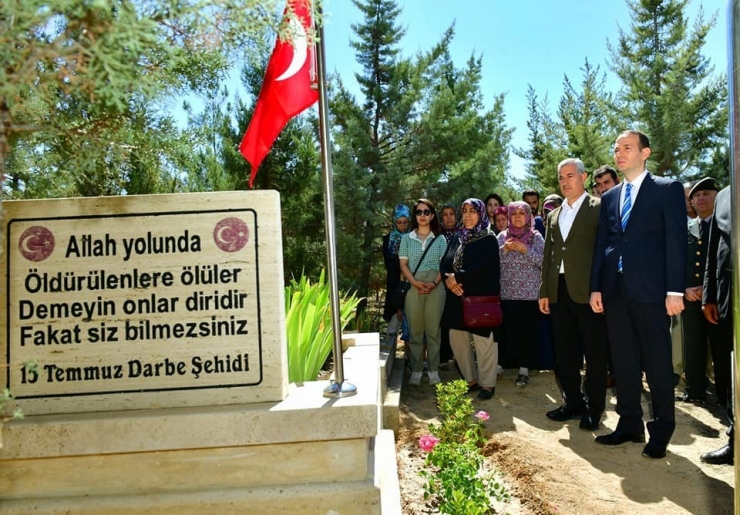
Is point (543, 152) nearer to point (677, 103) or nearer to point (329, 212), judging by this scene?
point (677, 103)

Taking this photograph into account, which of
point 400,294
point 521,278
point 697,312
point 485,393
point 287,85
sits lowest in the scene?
point 485,393

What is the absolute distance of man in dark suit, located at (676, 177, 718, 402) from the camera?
4.86m

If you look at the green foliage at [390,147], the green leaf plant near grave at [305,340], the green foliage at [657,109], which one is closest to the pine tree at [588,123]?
the green foliage at [657,109]

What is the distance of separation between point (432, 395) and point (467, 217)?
1690 millimetres

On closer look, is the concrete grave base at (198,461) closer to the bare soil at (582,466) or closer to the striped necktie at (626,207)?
the bare soil at (582,466)

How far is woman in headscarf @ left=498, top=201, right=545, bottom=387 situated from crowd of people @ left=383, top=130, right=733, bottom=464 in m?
0.01

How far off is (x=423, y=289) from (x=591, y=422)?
191cm

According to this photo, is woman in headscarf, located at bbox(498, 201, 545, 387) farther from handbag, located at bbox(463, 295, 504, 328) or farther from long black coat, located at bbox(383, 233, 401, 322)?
long black coat, located at bbox(383, 233, 401, 322)

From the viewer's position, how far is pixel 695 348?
4918 mm

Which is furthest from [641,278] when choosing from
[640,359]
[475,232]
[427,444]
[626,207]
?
[475,232]

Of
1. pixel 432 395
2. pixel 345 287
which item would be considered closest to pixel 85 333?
pixel 432 395

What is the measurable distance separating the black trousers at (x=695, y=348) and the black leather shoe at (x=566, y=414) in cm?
129

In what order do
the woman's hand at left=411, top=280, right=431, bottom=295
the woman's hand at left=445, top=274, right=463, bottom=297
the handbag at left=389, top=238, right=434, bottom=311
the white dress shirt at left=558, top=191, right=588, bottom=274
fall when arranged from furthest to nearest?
the handbag at left=389, top=238, right=434, bottom=311 < the woman's hand at left=411, top=280, right=431, bottom=295 < the woman's hand at left=445, top=274, right=463, bottom=297 < the white dress shirt at left=558, top=191, right=588, bottom=274

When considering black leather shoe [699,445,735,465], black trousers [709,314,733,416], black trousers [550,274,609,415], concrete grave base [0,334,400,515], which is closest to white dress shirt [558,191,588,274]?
black trousers [550,274,609,415]
